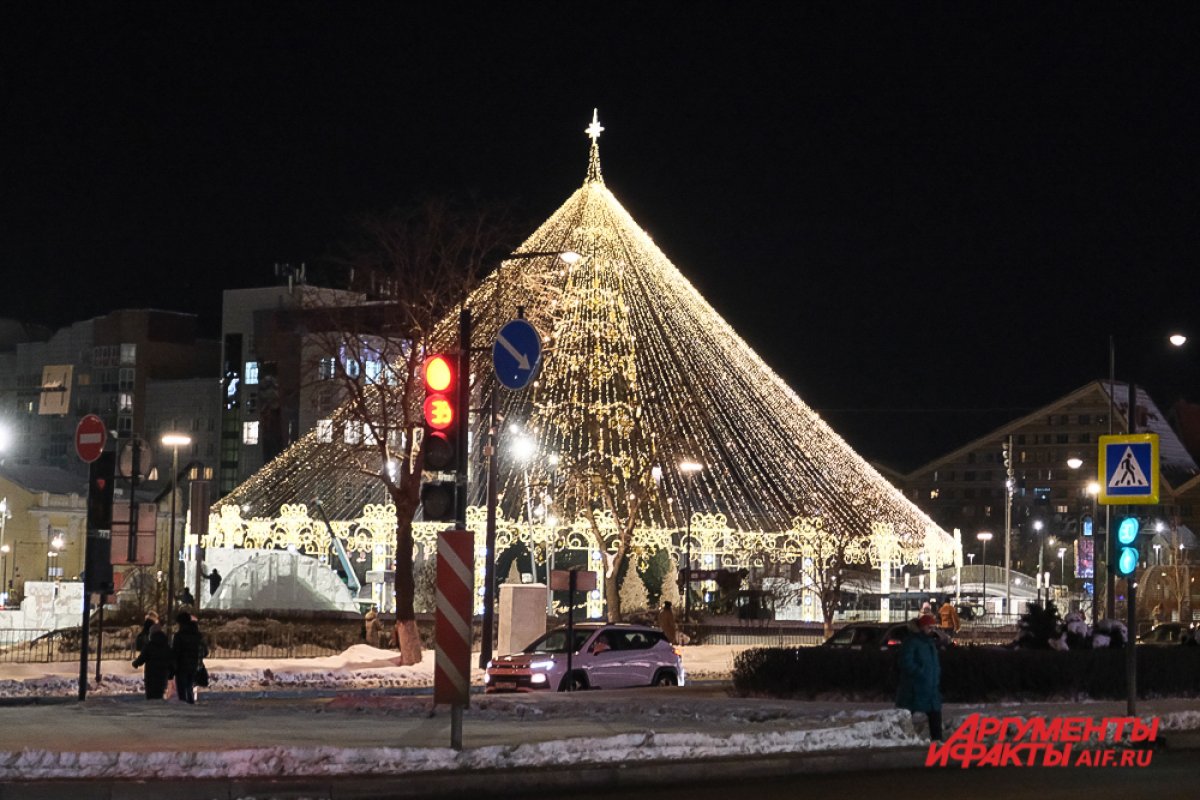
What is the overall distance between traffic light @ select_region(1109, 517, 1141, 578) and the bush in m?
3.92

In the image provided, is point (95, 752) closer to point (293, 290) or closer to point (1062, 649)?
point (1062, 649)

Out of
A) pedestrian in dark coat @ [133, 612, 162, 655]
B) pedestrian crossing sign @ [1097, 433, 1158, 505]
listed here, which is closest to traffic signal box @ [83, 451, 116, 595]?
pedestrian in dark coat @ [133, 612, 162, 655]

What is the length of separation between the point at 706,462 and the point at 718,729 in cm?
3422

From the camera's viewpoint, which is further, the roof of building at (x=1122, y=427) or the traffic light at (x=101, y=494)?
the roof of building at (x=1122, y=427)

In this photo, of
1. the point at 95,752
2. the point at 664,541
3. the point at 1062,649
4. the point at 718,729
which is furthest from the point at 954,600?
the point at 95,752

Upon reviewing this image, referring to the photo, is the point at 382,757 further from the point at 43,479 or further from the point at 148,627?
the point at 43,479

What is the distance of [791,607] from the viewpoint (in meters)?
68.8

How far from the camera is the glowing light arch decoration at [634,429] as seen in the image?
46750mm

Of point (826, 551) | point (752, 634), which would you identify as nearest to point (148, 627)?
point (752, 634)

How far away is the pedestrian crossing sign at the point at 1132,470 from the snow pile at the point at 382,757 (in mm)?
6687

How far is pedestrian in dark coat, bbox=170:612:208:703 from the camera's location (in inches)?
957

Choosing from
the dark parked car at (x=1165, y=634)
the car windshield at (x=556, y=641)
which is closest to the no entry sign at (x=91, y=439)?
the car windshield at (x=556, y=641)

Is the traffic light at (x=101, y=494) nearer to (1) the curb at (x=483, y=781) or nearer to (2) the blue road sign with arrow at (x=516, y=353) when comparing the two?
(2) the blue road sign with arrow at (x=516, y=353)

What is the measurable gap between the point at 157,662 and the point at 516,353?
875cm
